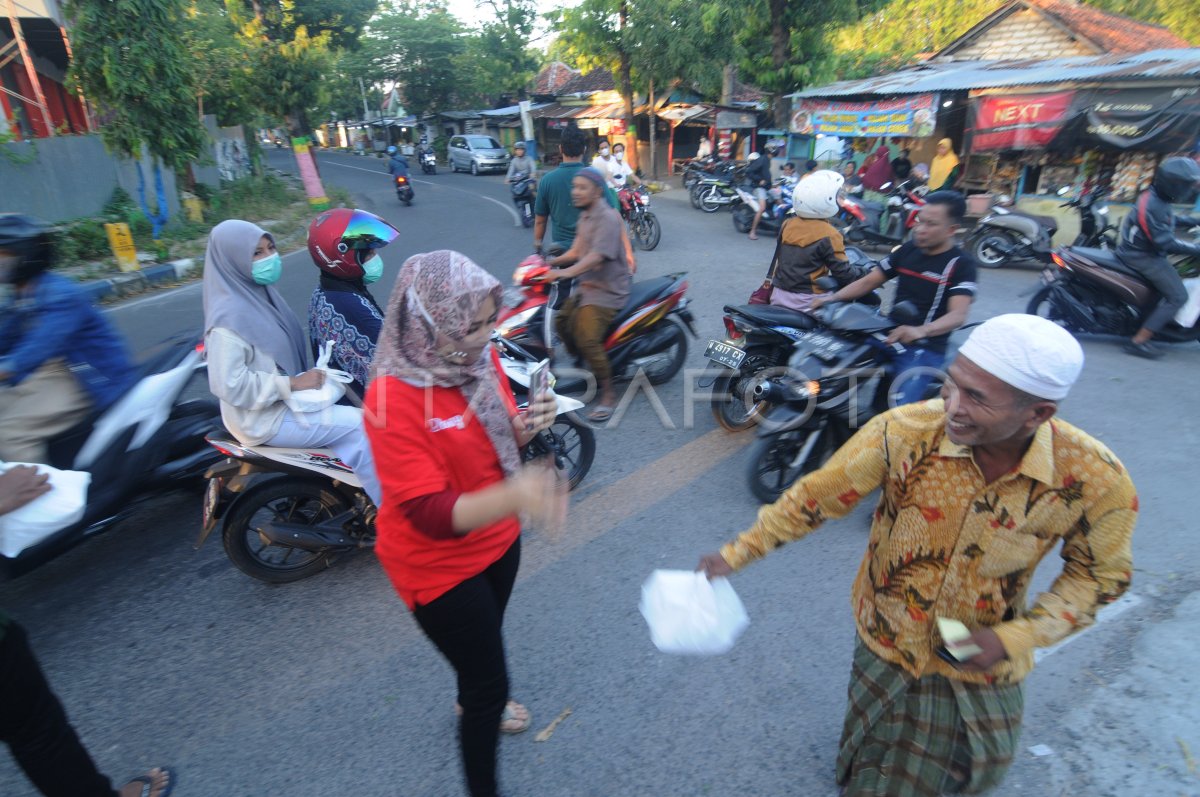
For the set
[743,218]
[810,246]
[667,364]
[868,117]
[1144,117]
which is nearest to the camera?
[810,246]

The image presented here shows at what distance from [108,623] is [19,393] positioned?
1.05 meters

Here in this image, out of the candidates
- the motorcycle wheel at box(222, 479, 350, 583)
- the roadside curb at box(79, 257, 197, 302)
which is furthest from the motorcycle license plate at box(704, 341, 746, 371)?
the roadside curb at box(79, 257, 197, 302)

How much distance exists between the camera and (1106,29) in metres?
16.0

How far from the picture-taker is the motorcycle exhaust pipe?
9.53ft

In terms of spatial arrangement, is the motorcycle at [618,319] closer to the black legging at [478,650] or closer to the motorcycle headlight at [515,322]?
the motorcycle headlight at [515,322]

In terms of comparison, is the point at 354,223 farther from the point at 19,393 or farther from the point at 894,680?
the point at 894,680

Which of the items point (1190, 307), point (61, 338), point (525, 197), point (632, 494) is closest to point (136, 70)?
point (525, 197)

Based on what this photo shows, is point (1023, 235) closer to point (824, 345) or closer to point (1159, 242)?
point (1159, 242)

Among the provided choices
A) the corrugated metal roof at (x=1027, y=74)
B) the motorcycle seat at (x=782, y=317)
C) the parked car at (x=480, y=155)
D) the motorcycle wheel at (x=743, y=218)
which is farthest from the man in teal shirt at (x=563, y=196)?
the parked car at (x=480, y=155)

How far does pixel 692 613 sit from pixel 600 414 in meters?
3.07

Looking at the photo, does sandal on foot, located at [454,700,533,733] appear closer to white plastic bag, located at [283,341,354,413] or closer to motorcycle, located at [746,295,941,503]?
white plastic bag, located at [283,341,354,413]

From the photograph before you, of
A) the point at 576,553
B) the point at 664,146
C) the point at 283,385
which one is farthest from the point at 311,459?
the point at 664,146

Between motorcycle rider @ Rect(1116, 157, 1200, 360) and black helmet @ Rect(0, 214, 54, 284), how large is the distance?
717 centimetres

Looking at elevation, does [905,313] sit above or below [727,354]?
above
